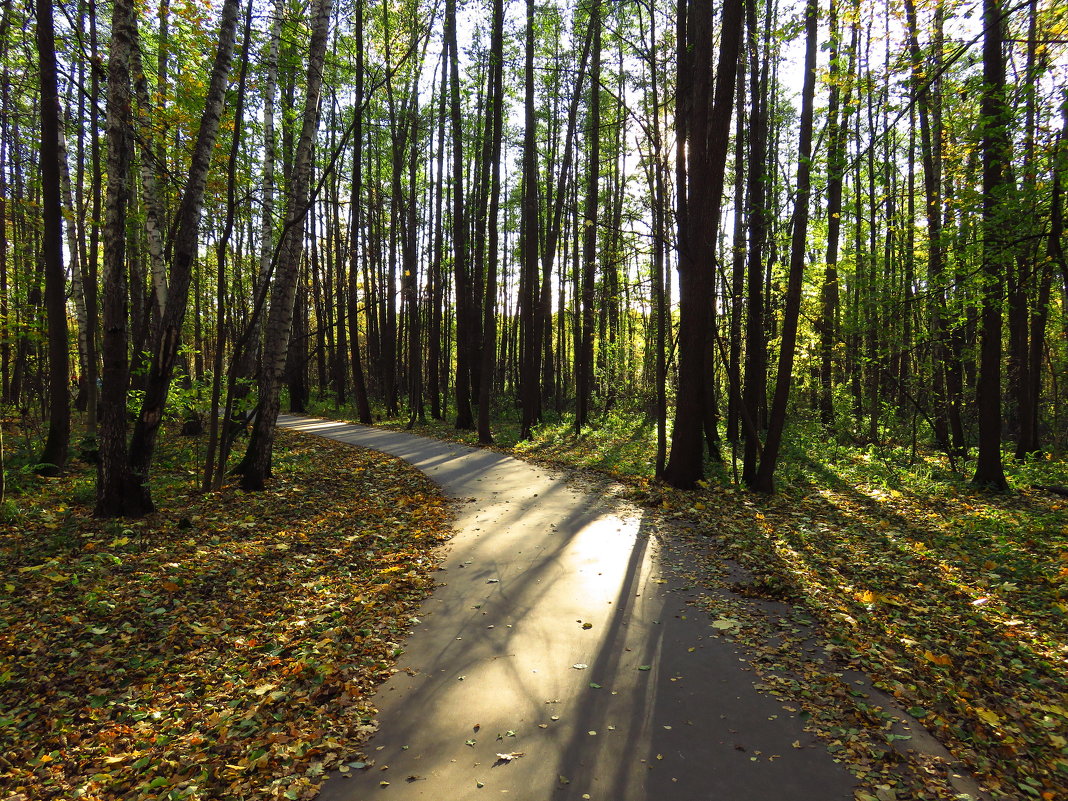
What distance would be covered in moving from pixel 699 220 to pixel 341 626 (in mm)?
8652

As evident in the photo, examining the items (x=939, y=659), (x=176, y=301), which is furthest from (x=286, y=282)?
(x=939, y=659)

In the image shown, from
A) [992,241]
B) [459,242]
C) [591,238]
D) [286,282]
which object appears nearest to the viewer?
[992,241]

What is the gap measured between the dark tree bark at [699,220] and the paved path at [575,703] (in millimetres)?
4117

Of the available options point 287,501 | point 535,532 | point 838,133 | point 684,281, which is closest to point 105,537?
point 287,501

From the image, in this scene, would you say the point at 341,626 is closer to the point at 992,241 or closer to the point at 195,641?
the point at 195,641

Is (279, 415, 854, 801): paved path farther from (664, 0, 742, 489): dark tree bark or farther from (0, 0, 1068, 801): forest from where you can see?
(664, 0, 742, 489): dark tree bark

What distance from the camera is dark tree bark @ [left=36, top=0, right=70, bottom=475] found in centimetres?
787

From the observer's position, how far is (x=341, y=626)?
4.82 metres

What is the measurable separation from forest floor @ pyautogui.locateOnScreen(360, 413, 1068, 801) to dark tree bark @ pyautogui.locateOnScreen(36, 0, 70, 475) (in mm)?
10113

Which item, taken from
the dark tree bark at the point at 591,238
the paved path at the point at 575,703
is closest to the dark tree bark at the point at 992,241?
the paved path at the point at 575,703

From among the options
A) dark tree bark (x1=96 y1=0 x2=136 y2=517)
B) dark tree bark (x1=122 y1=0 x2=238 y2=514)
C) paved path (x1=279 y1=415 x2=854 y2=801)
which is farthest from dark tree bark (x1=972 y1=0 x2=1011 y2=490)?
dark tree bark (x1=96 y1=0 x2=136 y2=517)

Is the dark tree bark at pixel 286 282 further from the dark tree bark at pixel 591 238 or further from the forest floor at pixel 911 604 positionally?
the dark tree bark at pixel 591 238

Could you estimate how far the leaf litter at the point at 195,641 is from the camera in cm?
319

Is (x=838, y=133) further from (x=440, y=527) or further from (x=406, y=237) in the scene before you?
(x=406, y=237)
